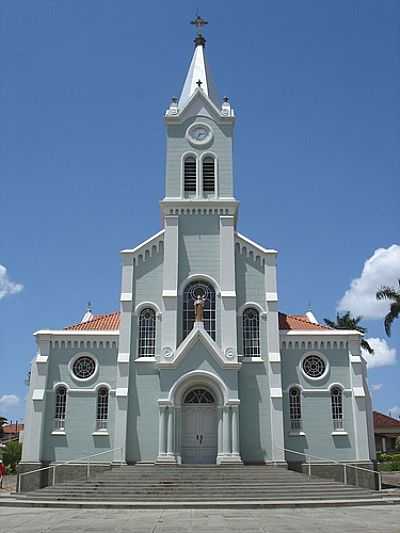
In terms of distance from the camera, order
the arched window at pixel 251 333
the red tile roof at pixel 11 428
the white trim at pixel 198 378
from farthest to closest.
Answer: the red tile roof at pixel 11 428
the arched window at pixel 251 333
the white trim at pixel 198 378

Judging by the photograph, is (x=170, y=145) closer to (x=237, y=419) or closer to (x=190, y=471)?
(x=237, y=419)

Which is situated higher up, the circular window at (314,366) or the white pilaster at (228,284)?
the white pilaster at (228,284)

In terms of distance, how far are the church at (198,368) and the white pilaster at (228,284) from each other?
6cm

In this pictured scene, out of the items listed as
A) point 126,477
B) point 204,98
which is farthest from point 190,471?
point 204,98

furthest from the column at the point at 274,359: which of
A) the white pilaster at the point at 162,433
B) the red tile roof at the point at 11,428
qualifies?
the red tile roof at the point at 11,428

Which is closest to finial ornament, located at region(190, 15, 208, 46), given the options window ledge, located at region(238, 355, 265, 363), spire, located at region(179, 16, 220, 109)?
spire, located at region(179, 16, 220, 109)

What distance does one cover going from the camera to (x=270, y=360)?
106 ft

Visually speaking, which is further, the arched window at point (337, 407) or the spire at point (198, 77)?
the spire at point (198, 77)

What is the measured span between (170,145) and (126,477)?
62.8 ft

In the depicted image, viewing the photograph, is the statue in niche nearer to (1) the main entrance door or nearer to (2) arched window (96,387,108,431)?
(1) the main entrance door

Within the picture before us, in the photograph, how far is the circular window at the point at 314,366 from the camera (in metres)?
33.4

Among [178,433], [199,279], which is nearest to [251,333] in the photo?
[199,279]

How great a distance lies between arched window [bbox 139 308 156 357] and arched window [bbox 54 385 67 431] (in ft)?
15.5

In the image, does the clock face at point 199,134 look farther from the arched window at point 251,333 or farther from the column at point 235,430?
the column at point 235,430
